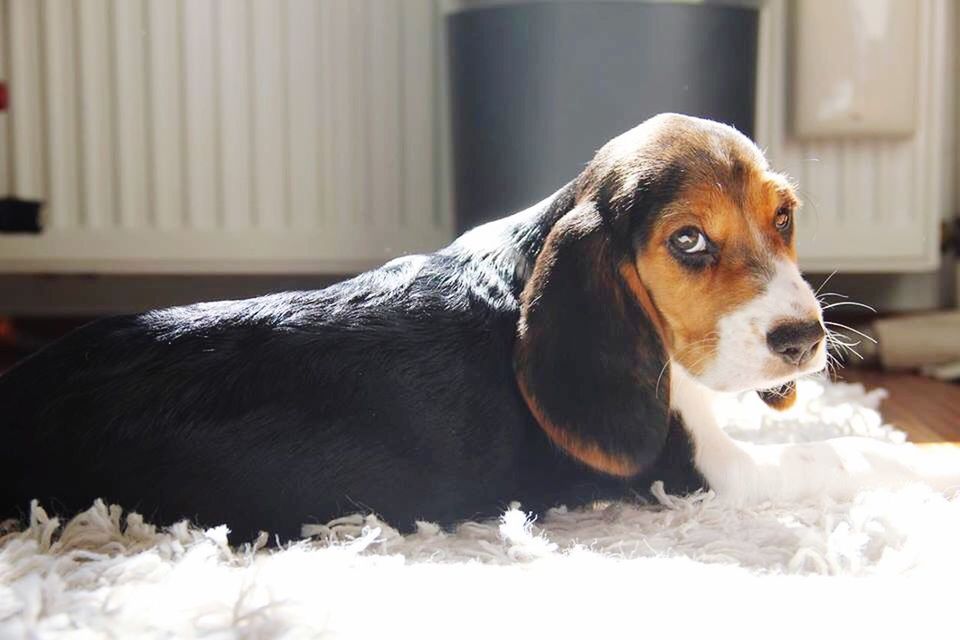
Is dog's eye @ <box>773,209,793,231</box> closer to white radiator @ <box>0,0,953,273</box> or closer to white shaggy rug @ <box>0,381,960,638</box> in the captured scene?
white shaggy rug @ <box>0,381,960,638</box>

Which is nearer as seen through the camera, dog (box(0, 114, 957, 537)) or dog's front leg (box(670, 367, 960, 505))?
dog (box(0, 114, 957, 537))

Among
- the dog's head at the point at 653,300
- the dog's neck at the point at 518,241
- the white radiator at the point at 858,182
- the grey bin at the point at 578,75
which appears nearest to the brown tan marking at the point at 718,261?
the dog's head at the point at 653,300

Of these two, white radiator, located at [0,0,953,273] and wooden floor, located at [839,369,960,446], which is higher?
white radiator, located at [0,0,953,273]

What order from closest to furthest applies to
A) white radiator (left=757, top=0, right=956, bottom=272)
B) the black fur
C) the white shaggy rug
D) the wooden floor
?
the white shaggy rug
the black fur
the wooden floor
white radiator (left=757, top=0, right=956, bottom=272)

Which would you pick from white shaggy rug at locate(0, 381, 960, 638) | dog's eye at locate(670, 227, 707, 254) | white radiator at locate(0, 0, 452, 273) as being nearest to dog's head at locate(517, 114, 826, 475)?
dog's eye at locate(670, 227, 707, 254)

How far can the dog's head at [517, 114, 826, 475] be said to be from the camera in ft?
3.75

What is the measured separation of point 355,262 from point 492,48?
0.74m

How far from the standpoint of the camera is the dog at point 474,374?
3.55 feet

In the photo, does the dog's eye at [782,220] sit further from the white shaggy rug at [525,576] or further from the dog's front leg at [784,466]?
the white shaggy rug at [525,576]

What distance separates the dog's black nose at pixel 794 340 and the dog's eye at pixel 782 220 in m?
0.13

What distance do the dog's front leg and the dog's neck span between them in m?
0.19

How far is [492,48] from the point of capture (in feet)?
7.14

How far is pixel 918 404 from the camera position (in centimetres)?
212

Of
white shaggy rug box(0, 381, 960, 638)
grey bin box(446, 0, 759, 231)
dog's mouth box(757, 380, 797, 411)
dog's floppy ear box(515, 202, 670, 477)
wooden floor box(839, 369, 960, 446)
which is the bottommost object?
wooden floor box(839, 369, 960, 446)
